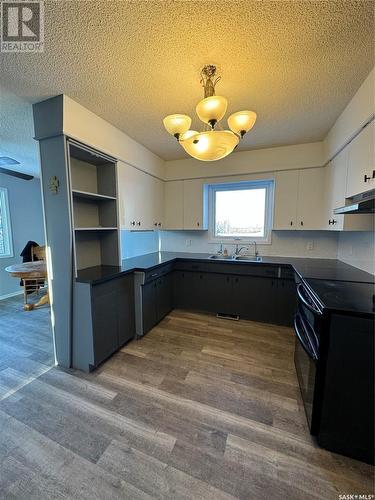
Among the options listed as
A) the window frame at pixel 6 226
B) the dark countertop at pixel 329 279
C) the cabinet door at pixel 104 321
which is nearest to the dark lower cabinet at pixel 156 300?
the dark countertop at pixel 329 279

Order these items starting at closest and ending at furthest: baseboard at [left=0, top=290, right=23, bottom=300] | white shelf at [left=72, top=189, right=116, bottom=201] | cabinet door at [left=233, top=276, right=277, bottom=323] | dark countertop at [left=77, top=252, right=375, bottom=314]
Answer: dark countertop at [left=77, top=252, right=375, bottom=314] < white shelf at [left=72, top=189, right=116, bottom=201] < cabinet door at [left=233, top=276, right=277, bottom=323] < baseboard at [left=0, top=290, right=23, bottom=300]

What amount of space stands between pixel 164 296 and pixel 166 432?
1774mm

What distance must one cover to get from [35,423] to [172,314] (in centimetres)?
203

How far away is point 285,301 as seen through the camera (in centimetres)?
280

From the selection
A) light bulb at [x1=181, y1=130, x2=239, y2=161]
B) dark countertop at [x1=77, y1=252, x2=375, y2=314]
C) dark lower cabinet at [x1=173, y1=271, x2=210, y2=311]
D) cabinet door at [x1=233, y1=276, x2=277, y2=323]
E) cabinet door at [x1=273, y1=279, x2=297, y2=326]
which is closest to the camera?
dark countertop at [x1=77, y1=252, x2=375, y2=314]

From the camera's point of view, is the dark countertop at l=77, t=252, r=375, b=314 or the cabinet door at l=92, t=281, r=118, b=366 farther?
the cabinet door at l=92, t=281, r=118, b=366

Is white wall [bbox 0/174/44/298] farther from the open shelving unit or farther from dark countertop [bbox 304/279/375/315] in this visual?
dark countertop [bbox 304/279/375/315]

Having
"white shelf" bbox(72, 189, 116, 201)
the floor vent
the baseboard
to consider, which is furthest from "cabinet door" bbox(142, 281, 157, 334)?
the baseboard

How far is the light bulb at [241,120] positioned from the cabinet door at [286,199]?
1787mm

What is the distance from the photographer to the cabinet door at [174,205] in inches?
140

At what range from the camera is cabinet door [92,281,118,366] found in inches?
77.9

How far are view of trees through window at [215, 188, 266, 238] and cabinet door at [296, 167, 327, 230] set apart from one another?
0.56 m

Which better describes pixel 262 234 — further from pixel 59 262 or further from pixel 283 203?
pixel 59 262

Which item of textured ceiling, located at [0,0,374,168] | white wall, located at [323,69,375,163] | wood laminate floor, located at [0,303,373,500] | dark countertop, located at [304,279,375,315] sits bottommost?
wood laminate floor, located at [0,303,373,500]
